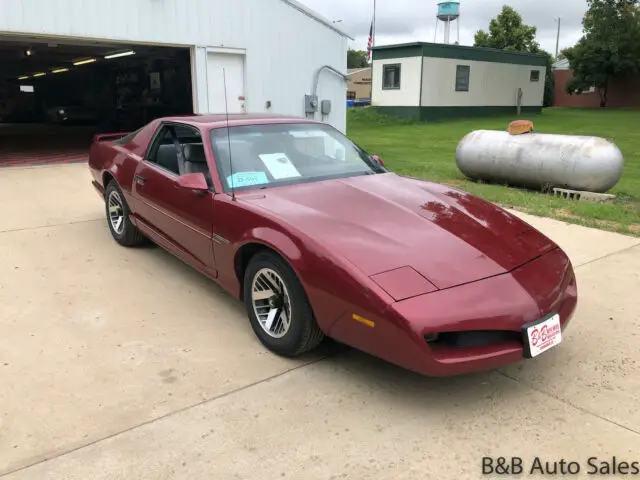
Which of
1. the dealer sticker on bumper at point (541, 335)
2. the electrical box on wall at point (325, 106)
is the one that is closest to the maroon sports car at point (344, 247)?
the dealer sticker on bumper at point (541, 335)

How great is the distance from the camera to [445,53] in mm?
26391

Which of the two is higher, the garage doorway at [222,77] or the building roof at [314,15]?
the building roof at [314,15]

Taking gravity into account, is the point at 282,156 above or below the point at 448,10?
below

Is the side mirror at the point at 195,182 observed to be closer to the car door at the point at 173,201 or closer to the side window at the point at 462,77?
the car door at the point at 173,201

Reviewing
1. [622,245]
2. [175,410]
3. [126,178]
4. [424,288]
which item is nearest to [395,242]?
[424,288]

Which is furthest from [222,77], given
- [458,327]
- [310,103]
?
[458,327]

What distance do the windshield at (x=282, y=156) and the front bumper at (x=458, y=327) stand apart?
1500 millimetres

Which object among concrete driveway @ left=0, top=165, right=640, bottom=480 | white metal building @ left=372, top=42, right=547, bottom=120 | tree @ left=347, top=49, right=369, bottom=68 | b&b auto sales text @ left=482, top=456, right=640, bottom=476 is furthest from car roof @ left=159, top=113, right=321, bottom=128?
tree @ left=347, top=49, right=369, bottom=68

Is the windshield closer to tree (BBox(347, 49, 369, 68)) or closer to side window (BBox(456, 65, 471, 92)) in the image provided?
side window (BBox(456, 65, 471, 92))

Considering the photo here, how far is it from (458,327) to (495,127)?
72.5 ft

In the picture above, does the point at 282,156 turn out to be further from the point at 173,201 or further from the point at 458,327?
the point at 458,327

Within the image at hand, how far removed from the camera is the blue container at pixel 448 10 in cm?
4634

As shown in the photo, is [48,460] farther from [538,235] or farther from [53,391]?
[538,235]

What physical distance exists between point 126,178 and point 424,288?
350 cm
